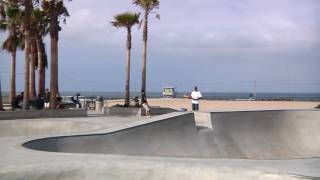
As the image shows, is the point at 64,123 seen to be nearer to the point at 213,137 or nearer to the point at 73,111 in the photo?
the point at 73,111

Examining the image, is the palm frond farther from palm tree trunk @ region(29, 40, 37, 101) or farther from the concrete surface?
the concrete surface

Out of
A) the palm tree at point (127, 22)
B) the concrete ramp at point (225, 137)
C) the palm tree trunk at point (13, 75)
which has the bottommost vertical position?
the concrete ramp at point (225, 137)

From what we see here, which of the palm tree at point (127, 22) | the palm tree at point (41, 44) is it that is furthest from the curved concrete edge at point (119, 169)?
the palm tree at point (41, 44)

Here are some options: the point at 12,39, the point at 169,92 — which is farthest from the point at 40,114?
the point at 169,92

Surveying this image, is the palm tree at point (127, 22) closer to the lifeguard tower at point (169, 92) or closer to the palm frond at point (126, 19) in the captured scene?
the palm frond at point (126, 19)

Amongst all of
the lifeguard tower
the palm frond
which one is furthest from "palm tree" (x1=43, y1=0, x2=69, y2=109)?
the lifeguard tower

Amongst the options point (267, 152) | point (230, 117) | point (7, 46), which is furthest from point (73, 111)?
point (7, 46)

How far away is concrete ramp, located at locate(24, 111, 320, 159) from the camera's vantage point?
1404 cm

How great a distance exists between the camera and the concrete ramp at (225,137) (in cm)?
1404

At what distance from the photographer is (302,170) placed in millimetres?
7559

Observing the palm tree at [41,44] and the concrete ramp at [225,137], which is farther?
the palm tree at [41,44]

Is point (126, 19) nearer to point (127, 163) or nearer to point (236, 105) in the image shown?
point (236, 105)

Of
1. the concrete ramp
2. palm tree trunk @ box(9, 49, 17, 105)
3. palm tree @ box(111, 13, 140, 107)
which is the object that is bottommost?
the concrete ramp

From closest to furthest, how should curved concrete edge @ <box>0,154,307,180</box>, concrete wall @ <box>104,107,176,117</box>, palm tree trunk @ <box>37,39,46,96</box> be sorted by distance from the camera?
curved concrete edge @ <box>0,154,307,180</box>, concrete wall @ <box>104,107,176,117</box>, palm tree trunk @ <box>37,39,46,96</box>
